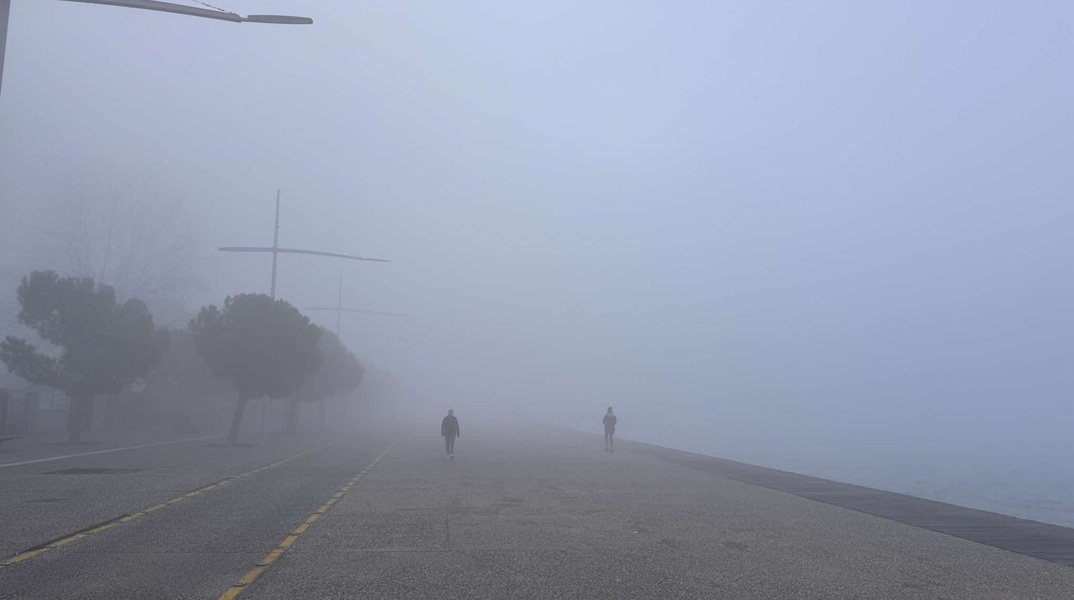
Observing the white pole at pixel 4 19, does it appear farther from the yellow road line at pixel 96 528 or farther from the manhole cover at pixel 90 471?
the manhole cover at pixel 90 471

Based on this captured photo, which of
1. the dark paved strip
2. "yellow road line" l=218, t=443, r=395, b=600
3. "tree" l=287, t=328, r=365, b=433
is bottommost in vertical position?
"yellow road line" l=218, t=443, r=395, b=600

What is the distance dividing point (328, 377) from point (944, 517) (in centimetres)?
6067

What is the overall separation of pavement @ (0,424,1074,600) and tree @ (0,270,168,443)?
22252 mm

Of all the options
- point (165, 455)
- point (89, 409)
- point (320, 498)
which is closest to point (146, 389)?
point (89, 409)

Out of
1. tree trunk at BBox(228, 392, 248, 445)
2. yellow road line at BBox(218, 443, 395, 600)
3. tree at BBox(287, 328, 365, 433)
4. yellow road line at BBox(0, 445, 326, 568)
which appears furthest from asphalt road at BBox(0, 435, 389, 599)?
tree at BBox(287, 328, 365, 433)

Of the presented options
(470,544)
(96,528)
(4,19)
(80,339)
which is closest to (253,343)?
(80,339)

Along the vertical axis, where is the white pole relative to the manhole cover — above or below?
above

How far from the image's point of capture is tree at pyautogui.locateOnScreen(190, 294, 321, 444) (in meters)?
49.2

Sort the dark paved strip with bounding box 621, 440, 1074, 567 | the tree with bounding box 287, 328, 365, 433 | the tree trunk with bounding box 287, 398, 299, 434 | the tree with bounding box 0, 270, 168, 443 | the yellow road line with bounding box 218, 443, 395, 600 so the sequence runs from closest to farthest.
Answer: the yellow road line with bounding box 218, 443, 395, 600 < the dark paved strip with bounding box 621, 440, 1074, 567 < the tree with bounding box 0, 270, 168, 443 < the tree trunk with bounding box 287, 398, 299, 434 < the tree with bounding box 287, 328, 365, 433

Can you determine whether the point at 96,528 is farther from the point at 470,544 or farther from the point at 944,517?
the point at 944,517

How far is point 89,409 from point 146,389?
10.2m

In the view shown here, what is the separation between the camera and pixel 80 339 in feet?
155

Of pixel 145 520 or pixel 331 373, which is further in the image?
pixel 331 373

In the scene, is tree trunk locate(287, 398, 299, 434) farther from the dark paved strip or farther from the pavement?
the dark paved strip
